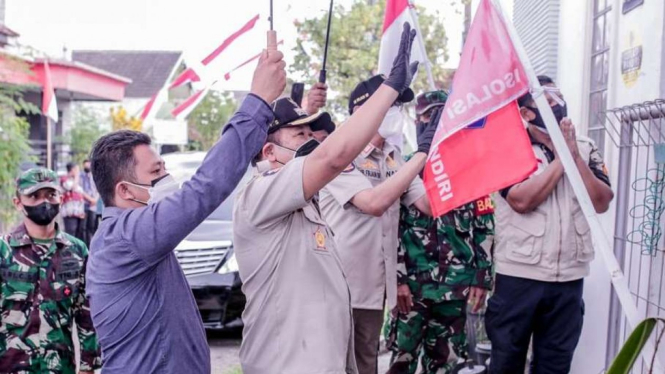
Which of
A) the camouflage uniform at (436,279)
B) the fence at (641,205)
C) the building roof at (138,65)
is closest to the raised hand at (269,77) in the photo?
the fence at (641,205)

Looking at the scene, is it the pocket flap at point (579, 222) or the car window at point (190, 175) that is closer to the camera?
the pocket flap at point (579, 222)

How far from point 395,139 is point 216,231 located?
4260mm

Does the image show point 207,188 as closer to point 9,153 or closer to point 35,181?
point 35,181

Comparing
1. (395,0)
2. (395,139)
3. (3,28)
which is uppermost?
(3,28)

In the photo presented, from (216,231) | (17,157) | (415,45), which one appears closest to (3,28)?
(17,157)

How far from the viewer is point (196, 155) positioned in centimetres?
1174

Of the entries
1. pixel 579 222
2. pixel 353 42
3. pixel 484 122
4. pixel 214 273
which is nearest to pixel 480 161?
pixel 484 122

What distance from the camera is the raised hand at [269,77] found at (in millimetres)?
2643

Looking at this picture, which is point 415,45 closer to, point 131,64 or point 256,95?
point 256,95

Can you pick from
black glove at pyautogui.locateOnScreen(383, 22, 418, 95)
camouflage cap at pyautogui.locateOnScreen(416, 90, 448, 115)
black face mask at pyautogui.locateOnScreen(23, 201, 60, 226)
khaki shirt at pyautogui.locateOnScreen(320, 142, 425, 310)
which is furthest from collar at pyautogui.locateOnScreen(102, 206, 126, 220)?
camouflage cap at pyautogui.locateOnScreen(416, 90, 448, 115)

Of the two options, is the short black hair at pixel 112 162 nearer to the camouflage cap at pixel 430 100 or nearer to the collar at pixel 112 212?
the collar at pixel 112 212

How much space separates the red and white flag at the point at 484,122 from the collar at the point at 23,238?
217 cm

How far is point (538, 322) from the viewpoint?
15.3 feet

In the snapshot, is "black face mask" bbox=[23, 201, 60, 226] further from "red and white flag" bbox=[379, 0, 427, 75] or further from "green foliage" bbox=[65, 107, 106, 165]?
"green foliage" bbox=[65, 107, 106, 165]
